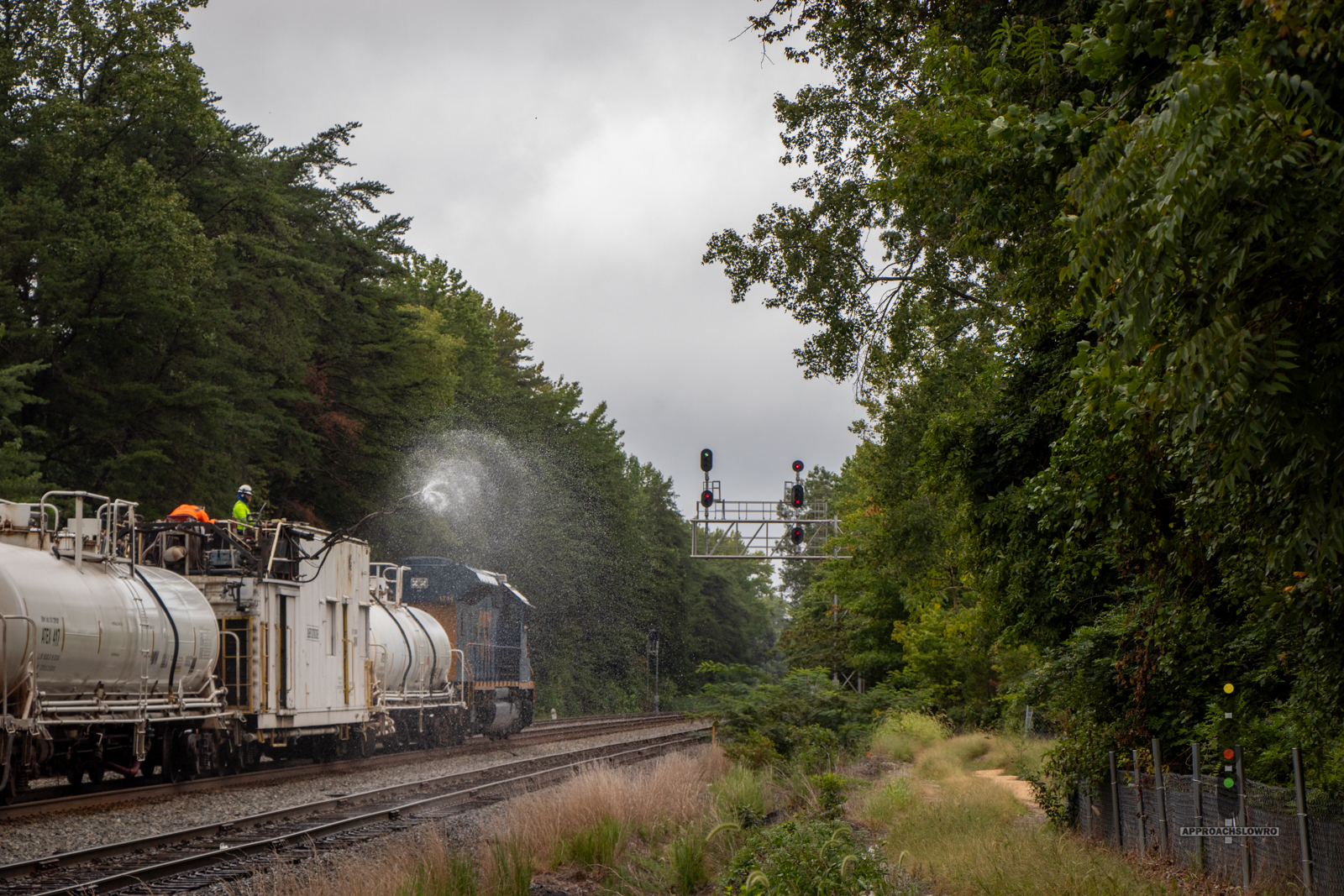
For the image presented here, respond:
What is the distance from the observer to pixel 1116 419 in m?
6.69

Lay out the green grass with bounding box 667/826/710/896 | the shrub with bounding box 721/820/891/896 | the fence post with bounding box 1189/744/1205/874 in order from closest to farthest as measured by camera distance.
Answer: the shrub with bounding box 721/820/891/896 → the fence post with bounding box 1189/744/1205/874 → the green grass with bounding box 667/826/710/896

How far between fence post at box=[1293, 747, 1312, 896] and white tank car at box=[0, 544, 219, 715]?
11806 millimetres

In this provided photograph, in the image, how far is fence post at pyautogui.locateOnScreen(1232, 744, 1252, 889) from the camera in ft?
28.5

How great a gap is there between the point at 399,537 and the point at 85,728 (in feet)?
94.6

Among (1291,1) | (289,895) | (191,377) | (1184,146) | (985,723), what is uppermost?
(191,377)

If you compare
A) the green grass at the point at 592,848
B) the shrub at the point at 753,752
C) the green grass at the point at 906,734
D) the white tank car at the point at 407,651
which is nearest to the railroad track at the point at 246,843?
the green grass at the point at 592,848

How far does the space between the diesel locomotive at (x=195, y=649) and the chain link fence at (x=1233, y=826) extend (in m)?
11.2

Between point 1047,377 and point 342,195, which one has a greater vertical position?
point 342,195

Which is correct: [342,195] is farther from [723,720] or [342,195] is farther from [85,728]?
[85,728]

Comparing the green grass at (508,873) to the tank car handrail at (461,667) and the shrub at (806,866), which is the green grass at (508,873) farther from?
the tank car handrail at (461,667)

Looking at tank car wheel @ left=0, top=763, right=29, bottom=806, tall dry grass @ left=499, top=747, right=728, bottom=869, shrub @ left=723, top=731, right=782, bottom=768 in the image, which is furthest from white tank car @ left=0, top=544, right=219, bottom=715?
shrub @ left=723, top=731, right=782, bottom=768

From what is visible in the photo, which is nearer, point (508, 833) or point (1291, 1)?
point (1291, 1)

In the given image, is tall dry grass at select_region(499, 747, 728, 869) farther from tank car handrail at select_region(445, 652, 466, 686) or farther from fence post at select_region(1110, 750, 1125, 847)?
tank car handrail at select_region(445, 652, 466, 686)

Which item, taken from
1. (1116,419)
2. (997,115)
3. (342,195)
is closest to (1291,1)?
(1116,419)
